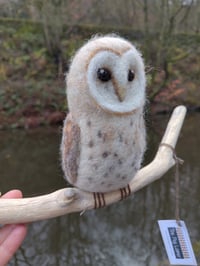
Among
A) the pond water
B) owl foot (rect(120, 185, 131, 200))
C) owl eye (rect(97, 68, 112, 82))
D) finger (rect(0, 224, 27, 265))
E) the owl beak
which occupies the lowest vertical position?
the pond water

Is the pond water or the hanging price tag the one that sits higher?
the hanging price tag

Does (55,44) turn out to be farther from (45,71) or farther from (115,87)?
(115,87)

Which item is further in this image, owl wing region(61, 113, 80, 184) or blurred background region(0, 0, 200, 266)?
blurred background region(0, 0, 200, 266)

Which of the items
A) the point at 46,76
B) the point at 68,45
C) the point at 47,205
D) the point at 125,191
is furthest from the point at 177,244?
the point at 68,45

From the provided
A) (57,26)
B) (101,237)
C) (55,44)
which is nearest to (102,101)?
(101,237)

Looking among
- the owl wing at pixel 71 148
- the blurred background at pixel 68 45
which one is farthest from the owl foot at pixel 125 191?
the blurred background at pixel 68 45

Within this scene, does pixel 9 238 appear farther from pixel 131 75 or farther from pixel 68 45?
pixel 68 45

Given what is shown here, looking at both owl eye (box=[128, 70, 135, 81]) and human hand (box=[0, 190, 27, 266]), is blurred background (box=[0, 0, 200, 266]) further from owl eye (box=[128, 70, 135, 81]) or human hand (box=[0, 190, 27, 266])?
human hand (box=[0, 190, 27, 266])

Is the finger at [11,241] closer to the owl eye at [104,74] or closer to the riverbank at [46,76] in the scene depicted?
the owl eye at [104,74]

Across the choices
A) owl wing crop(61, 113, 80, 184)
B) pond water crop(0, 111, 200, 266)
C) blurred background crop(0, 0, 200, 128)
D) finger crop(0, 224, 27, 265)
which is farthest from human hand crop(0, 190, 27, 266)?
blurred background crop(0, 0, 200, 128)
